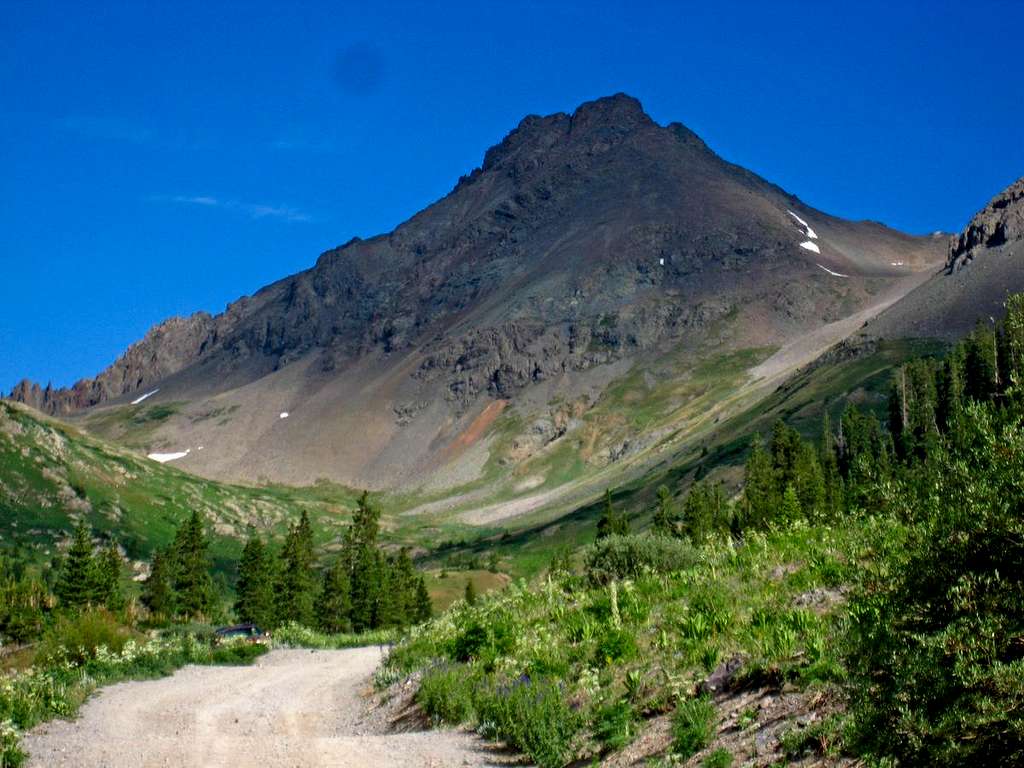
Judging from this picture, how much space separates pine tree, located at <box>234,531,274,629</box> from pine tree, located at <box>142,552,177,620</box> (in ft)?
15.9

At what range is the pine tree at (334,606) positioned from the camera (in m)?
71.7

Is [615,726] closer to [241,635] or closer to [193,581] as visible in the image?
[241,635]

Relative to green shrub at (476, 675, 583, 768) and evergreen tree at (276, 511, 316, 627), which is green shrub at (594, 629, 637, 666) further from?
evergreen tree at (276, 511, 316, 627)

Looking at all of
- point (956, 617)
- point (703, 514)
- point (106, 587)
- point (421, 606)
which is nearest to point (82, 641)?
point (956, 617)

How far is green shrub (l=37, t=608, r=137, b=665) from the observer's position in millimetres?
25812

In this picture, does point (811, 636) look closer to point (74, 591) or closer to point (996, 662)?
point (996, 662)

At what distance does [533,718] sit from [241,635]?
2715 cm

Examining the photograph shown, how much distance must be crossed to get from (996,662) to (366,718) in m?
13.6

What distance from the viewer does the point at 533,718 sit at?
45.0ft

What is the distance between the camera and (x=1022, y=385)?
8.70 metres

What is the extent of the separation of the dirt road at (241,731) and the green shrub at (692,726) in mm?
2812

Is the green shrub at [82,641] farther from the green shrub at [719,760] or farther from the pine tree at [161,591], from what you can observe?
the pine tree at [161,591]

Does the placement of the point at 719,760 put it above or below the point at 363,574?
above

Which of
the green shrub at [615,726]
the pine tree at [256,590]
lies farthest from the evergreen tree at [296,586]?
the green shrub at [615,726]
